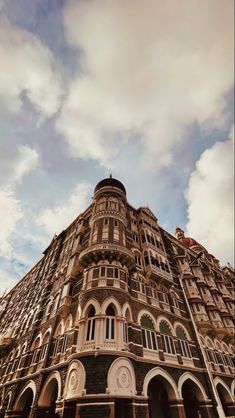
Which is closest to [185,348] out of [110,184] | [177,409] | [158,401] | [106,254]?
[158,401]

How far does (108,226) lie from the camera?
26234mm

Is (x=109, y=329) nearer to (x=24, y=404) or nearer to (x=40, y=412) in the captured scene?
(x=40, y=412)

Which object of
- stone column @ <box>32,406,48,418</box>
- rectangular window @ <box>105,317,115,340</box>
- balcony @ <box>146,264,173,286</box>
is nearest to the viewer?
rectangular window @ <box>105,317,115,340</box>

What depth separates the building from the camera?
15969 millimetres

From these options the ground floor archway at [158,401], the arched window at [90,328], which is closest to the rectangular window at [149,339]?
the ground floor archway at [158,401]

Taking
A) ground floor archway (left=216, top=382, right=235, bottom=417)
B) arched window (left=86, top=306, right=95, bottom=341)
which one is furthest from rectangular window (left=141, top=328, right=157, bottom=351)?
ground floor archway (left=216, top=382, right=235, bottom=417)

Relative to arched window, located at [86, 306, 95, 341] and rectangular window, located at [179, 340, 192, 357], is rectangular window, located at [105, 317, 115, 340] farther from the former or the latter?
rectangular window, located at [179, 340, 192, 357]

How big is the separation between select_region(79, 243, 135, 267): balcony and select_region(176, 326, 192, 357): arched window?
10112 millimetres

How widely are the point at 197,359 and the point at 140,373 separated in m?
9.56

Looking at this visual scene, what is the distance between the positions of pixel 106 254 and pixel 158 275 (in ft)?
27.5

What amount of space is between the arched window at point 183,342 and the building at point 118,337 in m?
0.11

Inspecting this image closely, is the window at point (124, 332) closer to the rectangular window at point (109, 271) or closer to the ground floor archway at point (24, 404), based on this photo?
the rectangular window at point (109, 271)

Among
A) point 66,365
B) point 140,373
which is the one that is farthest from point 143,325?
point 66,365

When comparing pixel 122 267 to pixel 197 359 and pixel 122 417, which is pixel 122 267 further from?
pixel 197 359
